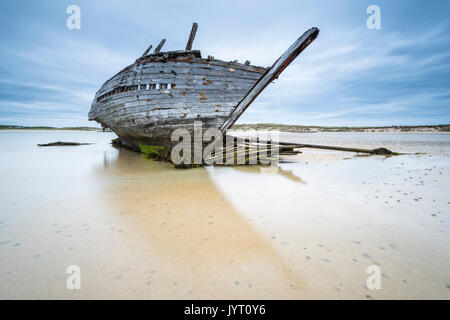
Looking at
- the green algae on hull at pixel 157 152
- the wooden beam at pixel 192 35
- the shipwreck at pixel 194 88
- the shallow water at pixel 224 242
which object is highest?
the wooden beam at pixel 192 35

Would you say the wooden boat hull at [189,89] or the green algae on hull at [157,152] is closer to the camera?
the wooden boat hull at [189,89]

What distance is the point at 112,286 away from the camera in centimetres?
140

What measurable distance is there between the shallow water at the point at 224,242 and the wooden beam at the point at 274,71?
151 inches

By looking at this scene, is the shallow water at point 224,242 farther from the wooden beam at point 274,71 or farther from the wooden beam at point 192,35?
the wooden beam at point 192,35

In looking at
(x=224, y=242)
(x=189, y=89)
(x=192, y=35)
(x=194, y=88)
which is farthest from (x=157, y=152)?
(x=224, y=242)

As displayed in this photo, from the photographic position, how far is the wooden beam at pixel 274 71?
5.46 meters

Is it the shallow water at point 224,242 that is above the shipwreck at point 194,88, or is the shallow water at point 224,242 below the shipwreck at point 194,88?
below

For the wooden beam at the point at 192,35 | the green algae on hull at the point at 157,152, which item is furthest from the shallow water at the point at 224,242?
the wooden beam at the point at 192,35

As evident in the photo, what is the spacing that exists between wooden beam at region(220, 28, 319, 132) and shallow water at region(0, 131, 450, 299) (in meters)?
3.84

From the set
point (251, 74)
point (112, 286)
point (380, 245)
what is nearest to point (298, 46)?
point (251, 74)

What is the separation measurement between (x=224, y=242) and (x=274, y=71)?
5804 millimetres

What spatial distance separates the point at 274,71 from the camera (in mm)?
6250
